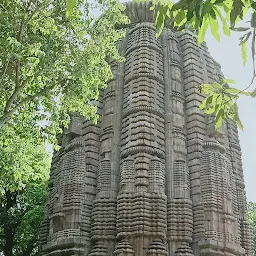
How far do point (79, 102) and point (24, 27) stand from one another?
230cm

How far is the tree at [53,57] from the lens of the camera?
10.4 metres

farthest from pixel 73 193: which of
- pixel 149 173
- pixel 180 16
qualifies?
pixel 180 16

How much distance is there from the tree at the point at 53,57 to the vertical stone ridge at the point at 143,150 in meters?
1.74

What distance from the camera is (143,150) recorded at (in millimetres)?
12375

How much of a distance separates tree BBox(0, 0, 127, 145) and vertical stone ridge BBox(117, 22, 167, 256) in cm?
174

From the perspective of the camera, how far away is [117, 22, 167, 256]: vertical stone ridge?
11.1 metres

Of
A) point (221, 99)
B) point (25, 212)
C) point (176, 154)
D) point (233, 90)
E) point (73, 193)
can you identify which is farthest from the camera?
point (25, 212)

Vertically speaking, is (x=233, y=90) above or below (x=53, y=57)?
below

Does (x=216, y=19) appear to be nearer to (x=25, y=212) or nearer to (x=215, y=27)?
(x=215, y=27)

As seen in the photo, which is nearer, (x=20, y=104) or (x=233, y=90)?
(x=233, y=90)

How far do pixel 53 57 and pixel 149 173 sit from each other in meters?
4.13

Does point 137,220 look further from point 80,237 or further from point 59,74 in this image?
point 59,74

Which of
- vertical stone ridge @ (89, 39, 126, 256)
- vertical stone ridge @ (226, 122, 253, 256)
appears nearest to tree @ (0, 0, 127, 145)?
vertical stone ridge @ (89, 39, 126, 256)

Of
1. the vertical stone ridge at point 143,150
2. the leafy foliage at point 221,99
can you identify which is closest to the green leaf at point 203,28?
the leafy foliage at point 221,99
